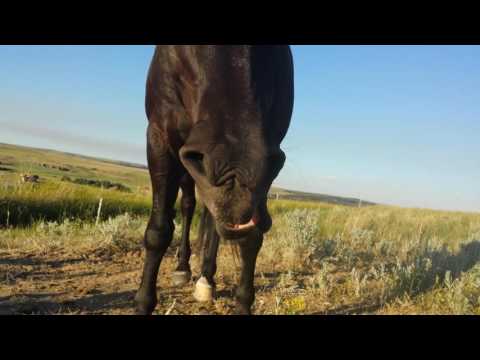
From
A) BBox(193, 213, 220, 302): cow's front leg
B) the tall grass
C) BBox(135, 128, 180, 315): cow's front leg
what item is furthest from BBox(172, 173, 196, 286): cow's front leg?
the tall grass

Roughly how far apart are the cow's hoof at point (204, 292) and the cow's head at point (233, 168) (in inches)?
76.1

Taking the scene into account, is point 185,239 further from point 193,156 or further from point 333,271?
point 193,156

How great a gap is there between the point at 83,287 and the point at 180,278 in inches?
40.1

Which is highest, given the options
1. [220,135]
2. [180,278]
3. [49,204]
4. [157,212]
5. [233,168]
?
[220,135]

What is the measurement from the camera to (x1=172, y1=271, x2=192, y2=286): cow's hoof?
14.7ft

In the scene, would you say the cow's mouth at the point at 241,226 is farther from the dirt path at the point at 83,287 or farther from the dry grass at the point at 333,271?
the dry grass at the point at 333,271

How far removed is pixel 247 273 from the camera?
3.11 meters

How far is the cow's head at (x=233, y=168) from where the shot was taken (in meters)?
1.94

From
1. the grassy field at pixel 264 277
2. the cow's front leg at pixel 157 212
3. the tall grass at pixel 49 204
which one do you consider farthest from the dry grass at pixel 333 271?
the tall grass at pixel 49 204

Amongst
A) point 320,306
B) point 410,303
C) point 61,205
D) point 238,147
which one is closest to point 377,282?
point 410,303

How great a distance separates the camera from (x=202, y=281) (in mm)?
4023

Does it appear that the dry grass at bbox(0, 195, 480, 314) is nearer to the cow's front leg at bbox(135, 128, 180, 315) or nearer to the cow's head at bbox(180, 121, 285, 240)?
the cow's front leg at bbox(135, 128, 180, 315)

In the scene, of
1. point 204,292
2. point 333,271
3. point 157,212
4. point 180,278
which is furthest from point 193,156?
point 333,271

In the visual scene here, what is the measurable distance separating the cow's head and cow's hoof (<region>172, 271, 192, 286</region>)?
8.41 feet
